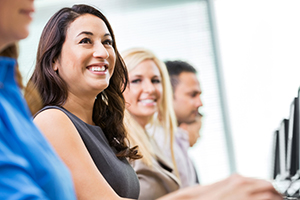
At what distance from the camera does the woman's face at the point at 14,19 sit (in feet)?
1.64

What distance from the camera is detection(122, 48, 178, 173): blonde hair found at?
6.73ft

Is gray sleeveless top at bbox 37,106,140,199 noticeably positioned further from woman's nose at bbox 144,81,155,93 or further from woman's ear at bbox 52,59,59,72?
woman's nose at bbox 144,81,155,93

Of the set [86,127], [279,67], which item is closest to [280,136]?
[86,127]

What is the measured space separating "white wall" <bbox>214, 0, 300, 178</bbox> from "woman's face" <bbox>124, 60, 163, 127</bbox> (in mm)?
1874

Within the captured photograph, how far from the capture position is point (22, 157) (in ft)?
1.60

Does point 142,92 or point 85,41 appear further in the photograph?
point 142,92

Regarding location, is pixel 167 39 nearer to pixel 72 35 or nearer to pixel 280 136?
pixel 280 136

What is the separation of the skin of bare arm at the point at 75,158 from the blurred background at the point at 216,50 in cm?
309

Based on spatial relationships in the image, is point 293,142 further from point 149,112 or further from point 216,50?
point 216,50

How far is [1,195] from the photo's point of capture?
431mm

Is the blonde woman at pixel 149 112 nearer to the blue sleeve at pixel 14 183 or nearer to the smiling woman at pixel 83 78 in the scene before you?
the smiling woman at pixel 83 78

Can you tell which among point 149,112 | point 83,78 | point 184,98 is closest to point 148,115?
point 149,112

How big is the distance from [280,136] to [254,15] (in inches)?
91.6

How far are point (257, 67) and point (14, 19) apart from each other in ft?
11.8
